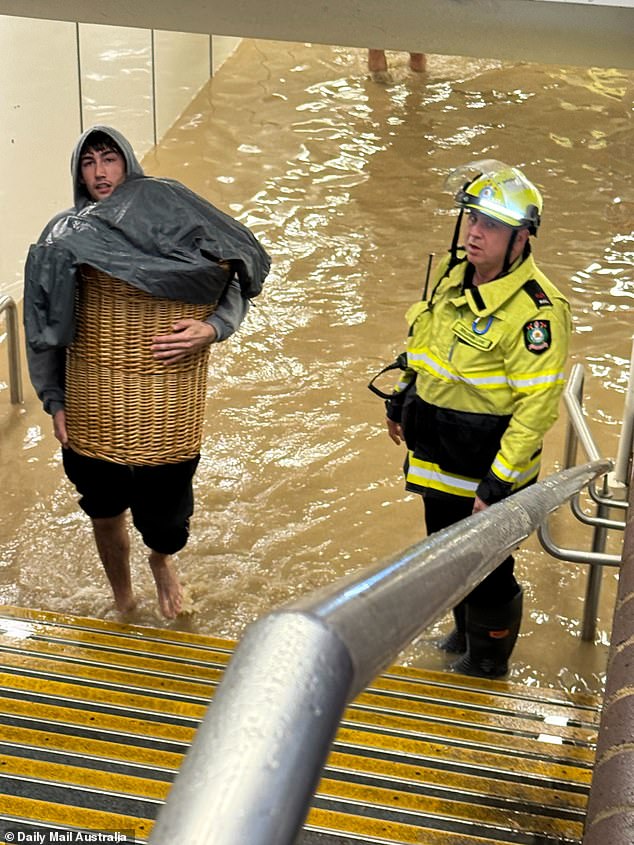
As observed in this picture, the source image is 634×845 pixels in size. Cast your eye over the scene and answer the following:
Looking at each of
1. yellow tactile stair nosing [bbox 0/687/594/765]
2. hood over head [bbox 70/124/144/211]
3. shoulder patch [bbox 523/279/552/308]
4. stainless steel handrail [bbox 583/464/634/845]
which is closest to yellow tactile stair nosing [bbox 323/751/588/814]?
yellow tactile stair nosing [bbox 0/687/594/765]

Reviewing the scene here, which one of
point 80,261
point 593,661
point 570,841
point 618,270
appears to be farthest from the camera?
point 618,270

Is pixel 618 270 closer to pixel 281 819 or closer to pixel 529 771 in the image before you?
pixel 529 771

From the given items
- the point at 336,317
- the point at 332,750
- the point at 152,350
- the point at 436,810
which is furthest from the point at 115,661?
the point at 336,317

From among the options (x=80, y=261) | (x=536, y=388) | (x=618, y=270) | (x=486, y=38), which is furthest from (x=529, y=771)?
(x=618, y=270)

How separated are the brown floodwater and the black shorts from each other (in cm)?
62

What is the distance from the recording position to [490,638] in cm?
385

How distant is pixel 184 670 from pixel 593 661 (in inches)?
61.3

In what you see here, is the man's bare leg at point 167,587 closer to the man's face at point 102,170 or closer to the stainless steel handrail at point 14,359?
the man's face at point 102,170

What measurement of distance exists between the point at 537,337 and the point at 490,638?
1.11m

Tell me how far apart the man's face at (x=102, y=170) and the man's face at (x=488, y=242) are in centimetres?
108

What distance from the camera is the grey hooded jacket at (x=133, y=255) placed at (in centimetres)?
326

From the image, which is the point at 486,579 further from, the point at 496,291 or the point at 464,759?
the point at 464,759

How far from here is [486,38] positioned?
4285 mm

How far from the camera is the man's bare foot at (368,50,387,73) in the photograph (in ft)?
34.4
